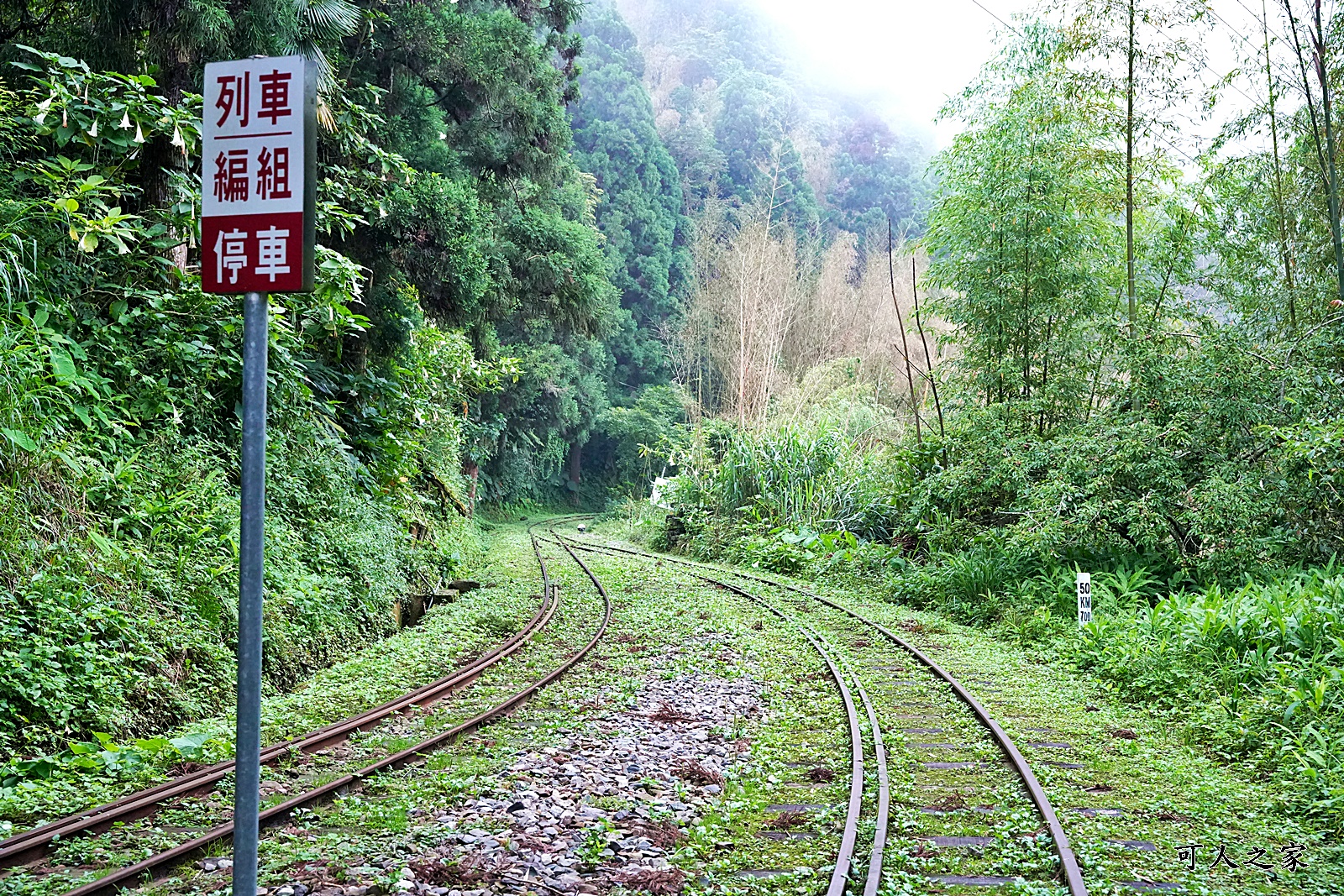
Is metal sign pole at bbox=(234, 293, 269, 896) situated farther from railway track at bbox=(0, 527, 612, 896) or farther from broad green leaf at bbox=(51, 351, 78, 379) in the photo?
broad green leaf at bbox=(51, 351, 78, 379)

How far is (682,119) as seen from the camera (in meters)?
57.2

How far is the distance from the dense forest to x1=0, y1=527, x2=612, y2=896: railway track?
82cm

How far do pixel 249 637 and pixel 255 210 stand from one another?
3.61 ft

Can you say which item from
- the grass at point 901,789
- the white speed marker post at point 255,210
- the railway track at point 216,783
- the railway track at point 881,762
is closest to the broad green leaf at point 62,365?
the railway track at point 216,783

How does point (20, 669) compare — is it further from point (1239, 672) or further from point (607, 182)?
point (607, 182)

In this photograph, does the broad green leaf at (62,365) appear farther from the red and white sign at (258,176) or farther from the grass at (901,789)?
the red and white sign at (258,176)

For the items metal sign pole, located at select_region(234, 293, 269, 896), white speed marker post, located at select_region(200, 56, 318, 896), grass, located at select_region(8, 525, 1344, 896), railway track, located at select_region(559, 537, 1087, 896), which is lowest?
grass, located at select_region(8, 525, 1344, 896)

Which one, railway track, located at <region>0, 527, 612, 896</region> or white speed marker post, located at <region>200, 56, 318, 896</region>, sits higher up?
white speed marker post, located at <region>200, 56, 318, 896</region>

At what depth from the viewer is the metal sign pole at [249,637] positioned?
218 centimetres

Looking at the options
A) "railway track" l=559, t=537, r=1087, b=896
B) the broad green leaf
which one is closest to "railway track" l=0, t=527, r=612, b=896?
"railway track" l=559, t=537, r=1087, b=896

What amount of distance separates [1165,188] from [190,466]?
1455cm

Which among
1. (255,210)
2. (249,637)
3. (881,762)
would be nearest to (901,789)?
(881,762)

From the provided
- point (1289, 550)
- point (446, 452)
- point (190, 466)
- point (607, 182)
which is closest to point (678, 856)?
point (190, 466)

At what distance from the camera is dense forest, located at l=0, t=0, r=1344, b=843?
6.53 meters
